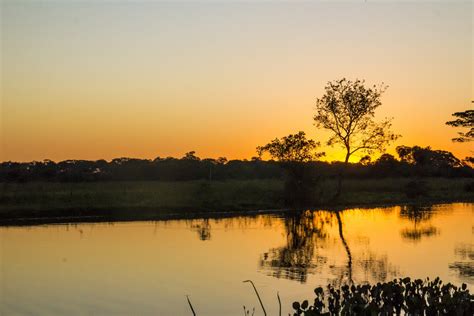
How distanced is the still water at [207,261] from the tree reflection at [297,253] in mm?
39

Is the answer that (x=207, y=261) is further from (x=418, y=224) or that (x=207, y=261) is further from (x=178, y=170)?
(x=178, y=170)

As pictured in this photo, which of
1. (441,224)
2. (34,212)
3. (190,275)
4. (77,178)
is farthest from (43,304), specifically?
(77,178)

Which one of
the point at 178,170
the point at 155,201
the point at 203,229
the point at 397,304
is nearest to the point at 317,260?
the point at 397,304

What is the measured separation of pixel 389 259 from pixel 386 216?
802 inches

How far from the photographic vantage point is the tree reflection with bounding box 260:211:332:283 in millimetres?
18938

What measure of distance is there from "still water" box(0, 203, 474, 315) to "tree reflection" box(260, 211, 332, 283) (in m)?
0.04

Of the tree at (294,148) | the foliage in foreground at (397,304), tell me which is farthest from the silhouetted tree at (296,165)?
the foliage in foreground at (397,304)

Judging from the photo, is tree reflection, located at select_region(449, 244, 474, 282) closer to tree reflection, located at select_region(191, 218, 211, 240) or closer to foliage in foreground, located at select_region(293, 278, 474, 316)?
foliage in foreground, located at select_region(293, 278, 474, 316)

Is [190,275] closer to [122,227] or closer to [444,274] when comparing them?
[444,274]

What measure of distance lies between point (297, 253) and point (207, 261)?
3735 mm

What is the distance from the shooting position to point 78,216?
4094 centimetres

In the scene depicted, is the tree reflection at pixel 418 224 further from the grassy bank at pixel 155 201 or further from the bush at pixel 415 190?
the bush at pixel 415 190

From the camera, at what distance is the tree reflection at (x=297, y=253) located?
18.9m

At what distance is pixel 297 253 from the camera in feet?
75.8
